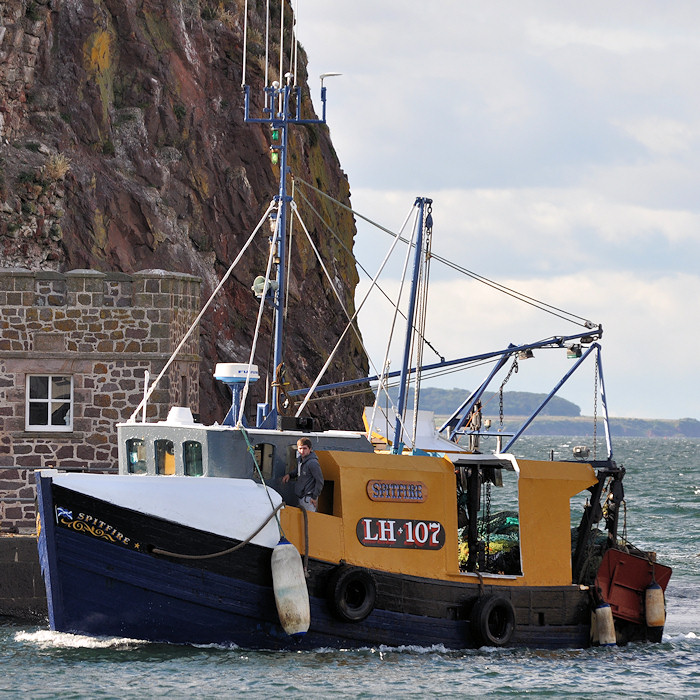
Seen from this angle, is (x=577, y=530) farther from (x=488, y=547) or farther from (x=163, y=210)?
(x=163, y=210)

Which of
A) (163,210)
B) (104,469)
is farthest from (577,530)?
(163,210)

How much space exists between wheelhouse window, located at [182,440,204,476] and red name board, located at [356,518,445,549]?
2.19 meters

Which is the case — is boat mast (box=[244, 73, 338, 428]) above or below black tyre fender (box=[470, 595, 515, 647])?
above

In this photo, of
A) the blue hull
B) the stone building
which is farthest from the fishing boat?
the stone building

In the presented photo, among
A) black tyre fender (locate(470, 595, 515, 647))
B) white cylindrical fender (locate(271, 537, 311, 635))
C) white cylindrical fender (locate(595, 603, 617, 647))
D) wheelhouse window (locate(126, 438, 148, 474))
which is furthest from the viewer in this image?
white cylindrical fender (locate(595, 603, 617, 647))

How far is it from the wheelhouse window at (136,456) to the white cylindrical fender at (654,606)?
794 centimetres

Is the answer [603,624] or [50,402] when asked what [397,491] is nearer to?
[603,624]

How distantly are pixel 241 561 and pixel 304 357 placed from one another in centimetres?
3056

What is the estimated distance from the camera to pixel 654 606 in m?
21.1

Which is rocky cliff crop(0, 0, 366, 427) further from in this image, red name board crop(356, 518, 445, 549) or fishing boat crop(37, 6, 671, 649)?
red name board crop(356, 518, 445, 549)

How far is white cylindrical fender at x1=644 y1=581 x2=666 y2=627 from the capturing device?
2109cm

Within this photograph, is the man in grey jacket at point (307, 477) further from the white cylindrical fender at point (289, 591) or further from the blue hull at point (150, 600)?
the blue hull at point (150, 600)

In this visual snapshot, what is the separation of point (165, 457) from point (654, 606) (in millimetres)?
7906

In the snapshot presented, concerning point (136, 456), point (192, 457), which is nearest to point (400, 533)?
point (192, 457)
